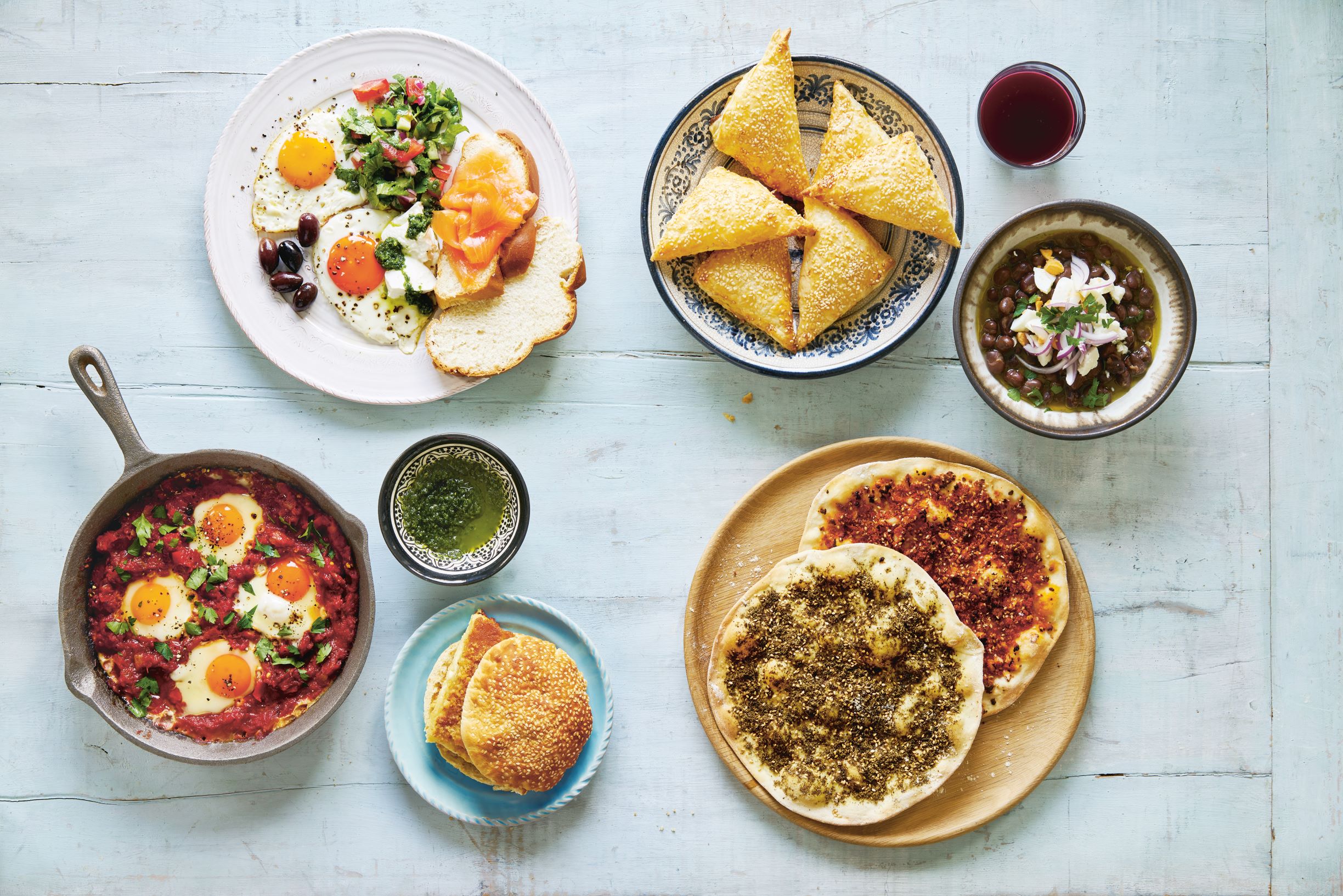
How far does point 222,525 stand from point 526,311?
1.41 m

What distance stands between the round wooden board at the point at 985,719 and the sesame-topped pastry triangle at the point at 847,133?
1070 millimetres

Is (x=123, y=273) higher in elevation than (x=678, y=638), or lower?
higher

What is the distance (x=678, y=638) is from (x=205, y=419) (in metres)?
2.13

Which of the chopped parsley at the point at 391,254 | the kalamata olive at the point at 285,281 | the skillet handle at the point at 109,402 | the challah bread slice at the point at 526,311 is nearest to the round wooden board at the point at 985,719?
the challah bread slice at the point at 526,311

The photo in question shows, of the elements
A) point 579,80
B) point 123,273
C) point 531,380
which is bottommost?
point 531,380

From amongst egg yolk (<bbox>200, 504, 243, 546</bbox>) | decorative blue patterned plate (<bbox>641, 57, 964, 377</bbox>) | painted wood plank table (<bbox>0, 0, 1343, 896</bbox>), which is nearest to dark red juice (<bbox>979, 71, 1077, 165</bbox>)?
painted wood plank table (<bbox>0, 0, 1343, 896</bbox>)

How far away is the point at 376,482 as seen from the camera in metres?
3.37

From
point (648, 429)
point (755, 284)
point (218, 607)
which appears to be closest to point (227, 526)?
point (218, 607)

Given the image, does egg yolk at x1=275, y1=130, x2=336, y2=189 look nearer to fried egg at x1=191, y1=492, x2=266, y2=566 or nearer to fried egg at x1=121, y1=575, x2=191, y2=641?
fried egg at x1=191, y1=492, x2=266, y2=566

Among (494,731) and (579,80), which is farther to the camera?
(579,80)

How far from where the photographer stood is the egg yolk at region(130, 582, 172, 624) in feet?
10.3

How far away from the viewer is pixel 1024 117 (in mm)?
3252

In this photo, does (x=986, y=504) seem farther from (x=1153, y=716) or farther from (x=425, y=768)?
(x=425, y=768)

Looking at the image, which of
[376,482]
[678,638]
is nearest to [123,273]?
[376,482]
